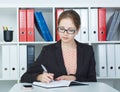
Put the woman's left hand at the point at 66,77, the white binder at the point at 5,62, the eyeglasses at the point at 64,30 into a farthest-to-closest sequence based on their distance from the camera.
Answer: the white binder at the point at 5,62
the eyeglasses at the point at 64,30
the woman's left hand at the point at 66,77

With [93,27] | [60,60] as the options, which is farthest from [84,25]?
[60,60]

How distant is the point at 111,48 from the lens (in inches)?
110

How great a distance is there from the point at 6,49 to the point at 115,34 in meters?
1.26

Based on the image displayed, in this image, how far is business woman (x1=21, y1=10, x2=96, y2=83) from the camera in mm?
2143

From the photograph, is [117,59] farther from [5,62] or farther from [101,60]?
[5,62]

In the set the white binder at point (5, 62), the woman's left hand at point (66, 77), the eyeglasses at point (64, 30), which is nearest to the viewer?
the woman's left hand at point (66, 77)

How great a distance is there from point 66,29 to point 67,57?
0.27 meters

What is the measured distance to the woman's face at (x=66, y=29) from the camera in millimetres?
2121

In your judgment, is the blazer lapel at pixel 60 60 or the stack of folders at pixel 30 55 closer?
the blazer lapel at pixel 60 60

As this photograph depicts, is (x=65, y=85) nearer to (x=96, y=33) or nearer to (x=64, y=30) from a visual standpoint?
(x=64, y=30)

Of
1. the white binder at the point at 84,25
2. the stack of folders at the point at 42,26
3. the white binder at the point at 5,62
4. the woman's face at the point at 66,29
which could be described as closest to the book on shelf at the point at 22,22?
the stack of folders at the point at 42,26

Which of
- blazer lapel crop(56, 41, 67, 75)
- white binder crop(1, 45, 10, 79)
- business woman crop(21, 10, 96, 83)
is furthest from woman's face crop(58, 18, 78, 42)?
white binder crop(1, 45, 10, 79)

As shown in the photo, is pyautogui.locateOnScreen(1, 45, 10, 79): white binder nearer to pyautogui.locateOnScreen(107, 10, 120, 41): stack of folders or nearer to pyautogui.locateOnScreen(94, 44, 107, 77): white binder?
pyautogui.locateOnScreen(94, 44, 107, 77): white binder

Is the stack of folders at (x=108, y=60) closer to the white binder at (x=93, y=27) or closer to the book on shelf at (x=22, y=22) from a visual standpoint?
the white binder at (x=93, y=27)
